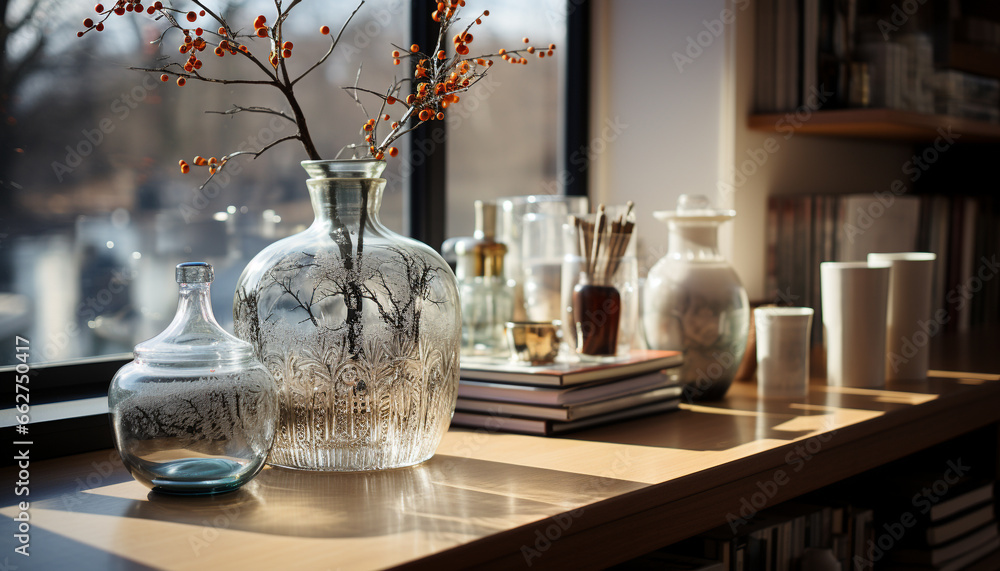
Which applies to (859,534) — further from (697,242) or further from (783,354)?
(697,242)

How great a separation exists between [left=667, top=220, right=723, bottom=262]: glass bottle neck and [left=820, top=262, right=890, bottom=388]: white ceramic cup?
195 mm

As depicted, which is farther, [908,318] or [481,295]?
[908,318]

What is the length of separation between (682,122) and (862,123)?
0.34 metres

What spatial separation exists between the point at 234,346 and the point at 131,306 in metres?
0.43

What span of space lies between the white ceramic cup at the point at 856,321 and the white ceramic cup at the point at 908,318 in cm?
7

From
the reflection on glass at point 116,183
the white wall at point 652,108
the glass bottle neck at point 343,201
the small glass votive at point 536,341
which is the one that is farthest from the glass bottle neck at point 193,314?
the white wall at point 652,108

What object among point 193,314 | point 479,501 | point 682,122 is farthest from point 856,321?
point 193,314

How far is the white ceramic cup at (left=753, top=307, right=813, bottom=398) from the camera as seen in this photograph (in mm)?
1467

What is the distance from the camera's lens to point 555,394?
119cm

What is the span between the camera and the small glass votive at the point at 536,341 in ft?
4.24

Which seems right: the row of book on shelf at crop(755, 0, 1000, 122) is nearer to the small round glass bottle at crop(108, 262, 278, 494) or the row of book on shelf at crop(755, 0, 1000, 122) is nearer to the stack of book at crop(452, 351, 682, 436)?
the stack of book at crop(452, 351, 682, 436)

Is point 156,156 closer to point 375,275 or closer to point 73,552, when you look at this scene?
point 375,275

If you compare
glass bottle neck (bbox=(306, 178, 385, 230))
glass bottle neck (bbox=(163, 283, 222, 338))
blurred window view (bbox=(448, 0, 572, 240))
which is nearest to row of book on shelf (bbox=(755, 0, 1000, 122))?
blurred window view (bbox=(448, 0, 572, 240))

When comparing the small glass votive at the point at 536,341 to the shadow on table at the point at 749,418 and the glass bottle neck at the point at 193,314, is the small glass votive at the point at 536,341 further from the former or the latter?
the glass bottle neck at the point at 193,314
